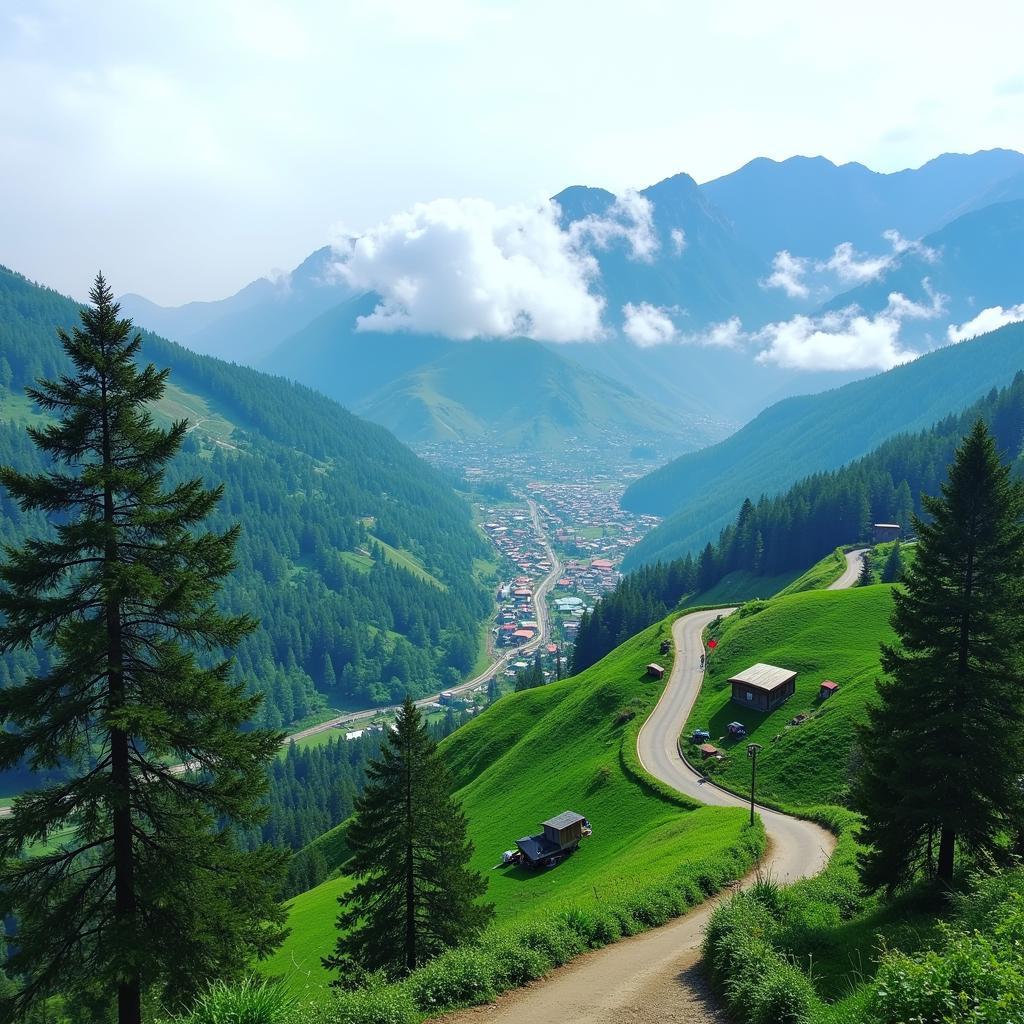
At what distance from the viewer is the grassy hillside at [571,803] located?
153 feet

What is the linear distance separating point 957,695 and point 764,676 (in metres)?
51.4

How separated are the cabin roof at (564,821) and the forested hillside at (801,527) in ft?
290

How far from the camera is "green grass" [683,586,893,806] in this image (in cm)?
5825

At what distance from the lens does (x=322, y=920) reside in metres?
62.3

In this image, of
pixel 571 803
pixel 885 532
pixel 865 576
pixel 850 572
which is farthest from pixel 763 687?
pixel 885 532

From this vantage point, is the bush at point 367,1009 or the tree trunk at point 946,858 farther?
the tree trunk at point 946,858

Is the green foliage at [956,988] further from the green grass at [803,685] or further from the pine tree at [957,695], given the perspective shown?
the green grass at [803,685]

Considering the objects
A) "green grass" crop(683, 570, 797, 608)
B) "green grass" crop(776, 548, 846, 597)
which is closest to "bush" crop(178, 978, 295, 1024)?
"green grass" crop(776, 548, 846, 597)

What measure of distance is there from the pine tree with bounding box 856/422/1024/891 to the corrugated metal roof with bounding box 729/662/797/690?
46.1 metres

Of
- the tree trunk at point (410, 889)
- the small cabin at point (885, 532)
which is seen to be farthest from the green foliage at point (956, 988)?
the small cabin at point (885, 532)

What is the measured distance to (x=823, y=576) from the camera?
416 ft

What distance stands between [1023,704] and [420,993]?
2360cm

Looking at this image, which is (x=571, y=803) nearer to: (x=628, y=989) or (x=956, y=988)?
(x=628, y=989)

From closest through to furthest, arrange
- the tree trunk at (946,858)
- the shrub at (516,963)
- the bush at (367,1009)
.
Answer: the bush at (367,1009), the shrub at (516,963), the tree trunk at (946,858)
